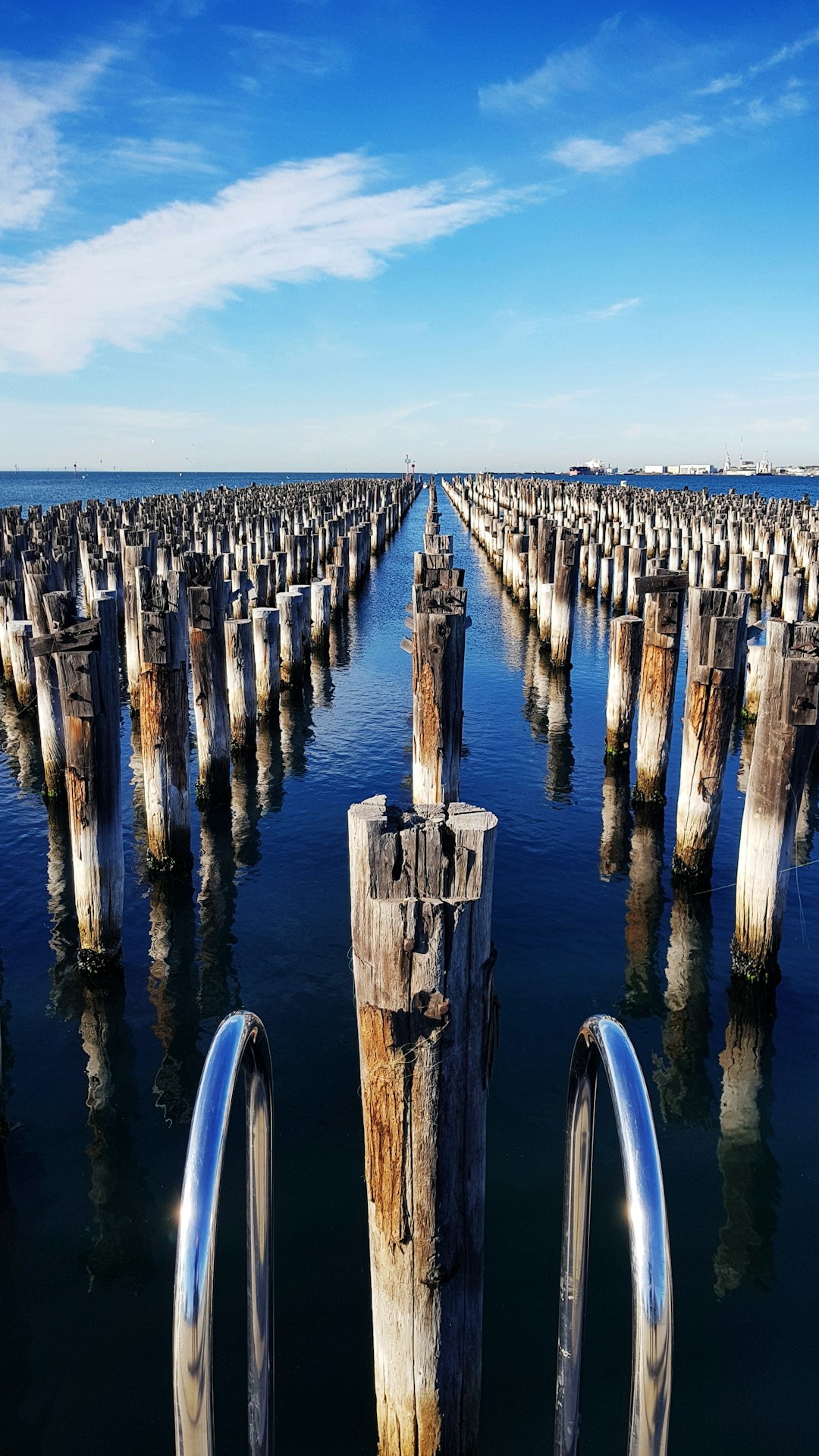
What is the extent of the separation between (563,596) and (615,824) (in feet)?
30.5

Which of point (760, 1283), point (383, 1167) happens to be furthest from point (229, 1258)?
point (760, 1283)

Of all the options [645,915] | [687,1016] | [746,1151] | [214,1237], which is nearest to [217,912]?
[645,915]

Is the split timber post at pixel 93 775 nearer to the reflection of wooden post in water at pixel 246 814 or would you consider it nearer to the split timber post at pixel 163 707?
the split timber post at pixel 163 707

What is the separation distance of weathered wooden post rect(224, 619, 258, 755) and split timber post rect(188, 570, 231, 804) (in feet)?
3.86

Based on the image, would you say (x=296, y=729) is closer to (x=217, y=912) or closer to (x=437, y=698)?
(x=217, y=912)

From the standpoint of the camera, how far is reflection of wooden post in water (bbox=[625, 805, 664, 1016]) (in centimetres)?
814

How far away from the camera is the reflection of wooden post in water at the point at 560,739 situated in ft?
43.5

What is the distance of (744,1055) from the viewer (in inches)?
288

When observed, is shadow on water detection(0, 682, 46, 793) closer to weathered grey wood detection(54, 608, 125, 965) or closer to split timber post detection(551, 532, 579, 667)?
weathered grey wood detection(54, 608, 125, 965)

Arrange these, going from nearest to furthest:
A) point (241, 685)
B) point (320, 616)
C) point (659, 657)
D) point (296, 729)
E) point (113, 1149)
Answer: point (113, 1149), point (659, 657), point (241, 685), point (296, 729), point (320, 616)

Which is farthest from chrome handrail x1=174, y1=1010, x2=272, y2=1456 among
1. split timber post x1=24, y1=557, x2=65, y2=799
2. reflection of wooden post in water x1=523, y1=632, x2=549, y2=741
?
reflection of wooden post in water x1=523, y1=632, x2=549, y2=741

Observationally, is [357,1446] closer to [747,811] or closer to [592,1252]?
[592,1252]

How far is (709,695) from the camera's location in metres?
8.80

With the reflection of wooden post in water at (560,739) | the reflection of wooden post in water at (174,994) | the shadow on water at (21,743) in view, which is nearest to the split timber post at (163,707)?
the reflection of wooden post in water at (174,994)
